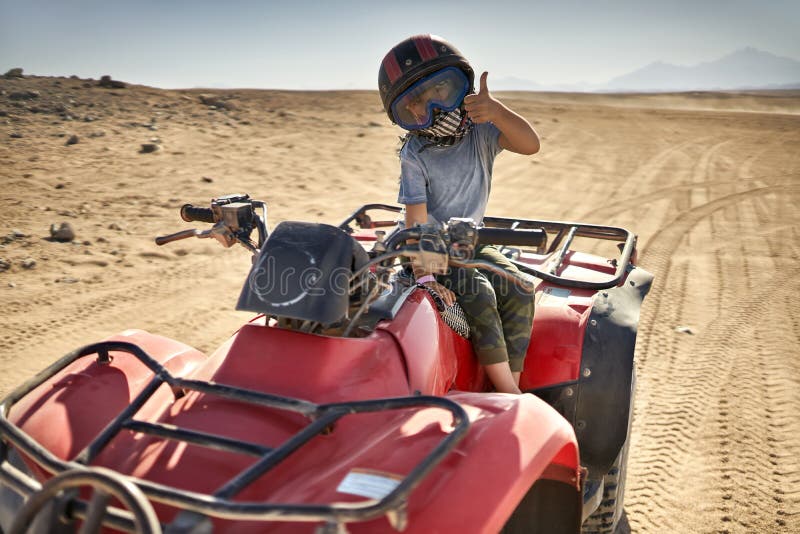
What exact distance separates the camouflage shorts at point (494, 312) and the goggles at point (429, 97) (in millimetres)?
796

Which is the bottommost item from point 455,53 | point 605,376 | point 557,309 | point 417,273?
point 605,376

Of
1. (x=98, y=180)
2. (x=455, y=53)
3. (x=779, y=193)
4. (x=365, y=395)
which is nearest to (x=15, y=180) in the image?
(x=98, y=180)

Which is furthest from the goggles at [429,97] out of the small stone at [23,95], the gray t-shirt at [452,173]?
the small stone at [23,95]

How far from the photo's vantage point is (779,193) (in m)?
12.3

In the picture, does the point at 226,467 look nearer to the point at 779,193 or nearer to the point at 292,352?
the point at 292,352

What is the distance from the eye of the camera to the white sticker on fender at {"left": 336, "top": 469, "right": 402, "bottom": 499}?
1.74 m

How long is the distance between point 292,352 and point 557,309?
177 centimetres

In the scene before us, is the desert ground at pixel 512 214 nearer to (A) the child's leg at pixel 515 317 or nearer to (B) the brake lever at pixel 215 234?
(A) the child's leg at pixel 515 317

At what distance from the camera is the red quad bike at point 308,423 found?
171 centimetres

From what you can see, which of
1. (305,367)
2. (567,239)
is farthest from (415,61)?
(567,239)

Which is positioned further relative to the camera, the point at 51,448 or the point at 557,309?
the point at 557,309

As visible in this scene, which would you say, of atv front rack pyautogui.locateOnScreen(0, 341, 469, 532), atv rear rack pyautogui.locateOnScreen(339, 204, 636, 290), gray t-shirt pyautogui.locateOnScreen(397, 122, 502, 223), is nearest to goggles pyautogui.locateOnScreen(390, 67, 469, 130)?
gray t-shirt pyautogui.locateOnScreen(397, 122, 502, 223)

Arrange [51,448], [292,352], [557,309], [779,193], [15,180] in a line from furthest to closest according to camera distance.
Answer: [779,193] < [15,180] < [557,309] < [292,352] < [51,448]

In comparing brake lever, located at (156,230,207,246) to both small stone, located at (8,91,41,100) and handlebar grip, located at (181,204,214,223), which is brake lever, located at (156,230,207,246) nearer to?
handlebar grip, located at (181,204,214,223)
